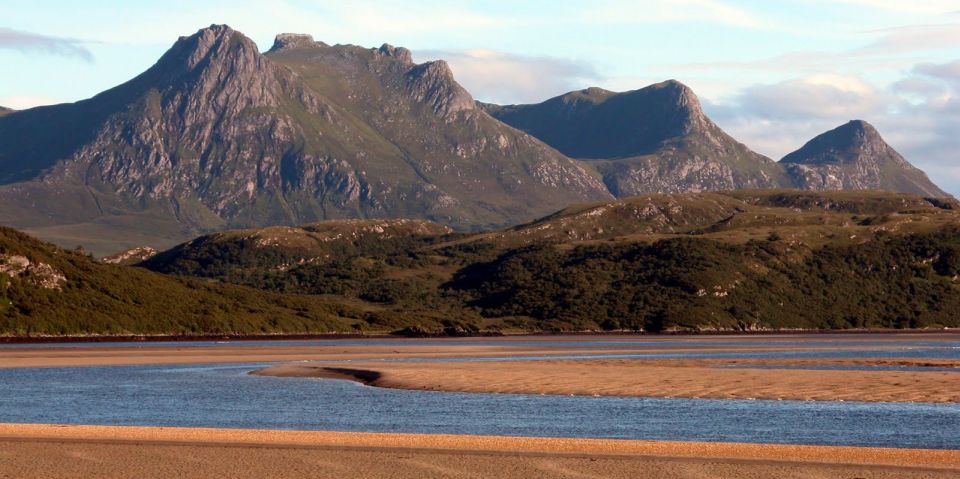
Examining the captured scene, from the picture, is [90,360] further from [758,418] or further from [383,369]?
[758,418]

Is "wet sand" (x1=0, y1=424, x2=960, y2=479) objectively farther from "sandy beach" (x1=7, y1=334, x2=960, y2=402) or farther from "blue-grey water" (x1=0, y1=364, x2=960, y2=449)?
"sandy beach" (x1=7, y1=334, x2=960, y2=402)

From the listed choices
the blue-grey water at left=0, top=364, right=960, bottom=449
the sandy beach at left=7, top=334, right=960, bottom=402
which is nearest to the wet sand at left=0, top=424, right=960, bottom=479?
the blue-grey water at left=0, top=364, right=960, bottom=449

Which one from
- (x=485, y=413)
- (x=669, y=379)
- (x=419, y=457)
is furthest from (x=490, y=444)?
(x=669, y=379)

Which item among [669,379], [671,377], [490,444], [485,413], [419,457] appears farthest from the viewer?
[671,377]

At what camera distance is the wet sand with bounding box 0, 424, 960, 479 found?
3666 centimetres

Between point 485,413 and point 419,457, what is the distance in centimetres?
2097

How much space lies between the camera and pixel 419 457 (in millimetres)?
40469

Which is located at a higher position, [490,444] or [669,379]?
[490,444]

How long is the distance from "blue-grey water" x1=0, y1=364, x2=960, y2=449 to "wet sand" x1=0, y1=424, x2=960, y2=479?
5709 mm

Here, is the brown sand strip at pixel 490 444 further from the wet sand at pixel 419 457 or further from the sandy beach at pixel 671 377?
the sandy beach at pixel 671 377

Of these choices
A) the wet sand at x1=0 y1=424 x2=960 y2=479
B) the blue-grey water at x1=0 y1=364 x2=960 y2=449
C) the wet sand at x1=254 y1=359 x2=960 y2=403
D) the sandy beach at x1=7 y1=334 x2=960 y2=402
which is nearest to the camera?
the wet sand at x1=0 y1=424 x2=960 y2=479

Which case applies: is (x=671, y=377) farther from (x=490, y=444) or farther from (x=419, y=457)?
(x=419, y=457)

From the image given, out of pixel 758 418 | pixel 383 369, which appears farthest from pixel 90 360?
pixel 758 418

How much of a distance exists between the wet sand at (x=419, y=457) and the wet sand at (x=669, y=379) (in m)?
28.5
